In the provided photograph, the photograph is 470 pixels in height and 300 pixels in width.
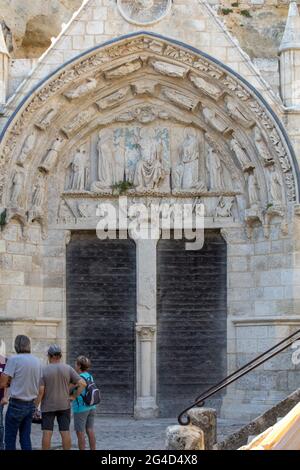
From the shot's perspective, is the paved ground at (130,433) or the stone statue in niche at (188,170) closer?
the paved ground at (130,433)

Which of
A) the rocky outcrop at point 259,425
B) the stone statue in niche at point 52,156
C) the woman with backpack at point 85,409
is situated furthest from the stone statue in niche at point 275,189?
the woman with backpack at point 85,409

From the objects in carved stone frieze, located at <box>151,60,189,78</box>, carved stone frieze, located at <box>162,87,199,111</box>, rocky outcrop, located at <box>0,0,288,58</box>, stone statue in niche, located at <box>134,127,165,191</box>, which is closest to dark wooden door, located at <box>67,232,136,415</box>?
stone statue in niche, located at <box>134,127,165,191</box>

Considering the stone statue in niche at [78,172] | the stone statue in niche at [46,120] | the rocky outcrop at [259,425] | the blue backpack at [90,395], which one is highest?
the stone statue in niche at [46,120]

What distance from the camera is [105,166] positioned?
1611 cm

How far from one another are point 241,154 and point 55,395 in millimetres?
5850

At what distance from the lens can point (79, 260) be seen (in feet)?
53.3

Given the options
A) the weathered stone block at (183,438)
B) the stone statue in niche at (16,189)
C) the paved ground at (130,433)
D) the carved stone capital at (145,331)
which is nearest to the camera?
the weathered stone block at (183,438)

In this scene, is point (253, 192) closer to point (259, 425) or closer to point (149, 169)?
Result: point (149, 169)

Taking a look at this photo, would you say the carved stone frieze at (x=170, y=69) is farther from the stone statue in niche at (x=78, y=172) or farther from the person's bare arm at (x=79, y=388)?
the person's bare arm at (x=79, y=388)

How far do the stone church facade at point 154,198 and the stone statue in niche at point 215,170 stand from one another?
0.07ft

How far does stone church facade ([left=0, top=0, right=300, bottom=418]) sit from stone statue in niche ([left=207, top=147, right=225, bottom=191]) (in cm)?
2

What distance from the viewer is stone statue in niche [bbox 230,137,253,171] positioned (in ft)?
51.2

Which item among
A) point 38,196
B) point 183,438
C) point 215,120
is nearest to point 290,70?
point 215,120

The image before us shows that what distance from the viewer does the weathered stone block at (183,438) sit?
1022cm
